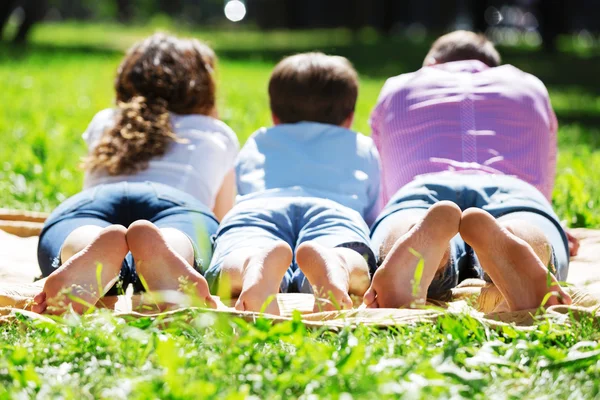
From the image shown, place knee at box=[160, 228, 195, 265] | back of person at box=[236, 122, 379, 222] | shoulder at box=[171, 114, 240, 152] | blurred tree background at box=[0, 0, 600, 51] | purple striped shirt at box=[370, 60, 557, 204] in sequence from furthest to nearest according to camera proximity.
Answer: blurred tree background at box=[0, 0, 600, 51], shoulder at box=[171, 114, 240, 152], purple striped shirt at box=[370, 60, 557, 204], back of person at box=[236, 122, 379, 222], knee at box=[160, 228, 195, 265]

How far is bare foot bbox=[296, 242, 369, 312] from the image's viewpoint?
2.93 m

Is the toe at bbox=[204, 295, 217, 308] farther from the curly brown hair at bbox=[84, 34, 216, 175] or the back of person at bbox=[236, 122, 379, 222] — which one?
the curly brown hair at bbox=[84, 34, 216, 175]

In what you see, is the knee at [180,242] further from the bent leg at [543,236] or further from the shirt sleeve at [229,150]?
the bent leg at [543,236]

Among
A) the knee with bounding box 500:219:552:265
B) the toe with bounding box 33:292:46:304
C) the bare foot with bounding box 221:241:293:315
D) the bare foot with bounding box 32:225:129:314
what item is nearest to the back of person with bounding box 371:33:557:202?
the knee with bounding box 500:219:552:265

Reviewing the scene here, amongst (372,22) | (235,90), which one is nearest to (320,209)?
(235,90)

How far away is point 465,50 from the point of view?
14.5 ft

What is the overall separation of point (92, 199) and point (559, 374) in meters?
1.89

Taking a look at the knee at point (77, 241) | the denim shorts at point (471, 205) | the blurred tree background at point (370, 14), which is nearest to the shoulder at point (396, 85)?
the denim shorts at point (471, 205)

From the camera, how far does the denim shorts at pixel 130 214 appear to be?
3447 mm

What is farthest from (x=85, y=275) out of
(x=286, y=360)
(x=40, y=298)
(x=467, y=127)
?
(x=467, y=127)

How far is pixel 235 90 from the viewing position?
11.0 meters

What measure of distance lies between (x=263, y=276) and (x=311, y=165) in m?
0.95

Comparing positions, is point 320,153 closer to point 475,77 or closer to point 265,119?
point 475,77

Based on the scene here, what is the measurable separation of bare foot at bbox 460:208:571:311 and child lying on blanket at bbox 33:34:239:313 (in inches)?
31.9
